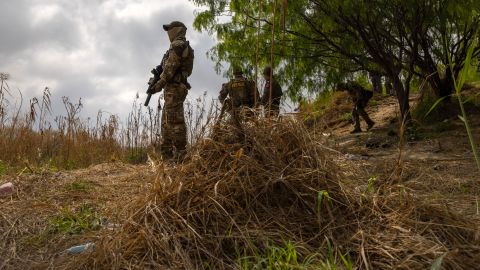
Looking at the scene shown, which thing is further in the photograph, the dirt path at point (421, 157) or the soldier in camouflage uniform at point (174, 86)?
the soldier in camouflage uniform at point (174, 86)

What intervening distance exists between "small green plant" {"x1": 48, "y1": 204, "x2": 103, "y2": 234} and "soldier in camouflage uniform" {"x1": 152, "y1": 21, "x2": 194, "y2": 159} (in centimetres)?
→ 326

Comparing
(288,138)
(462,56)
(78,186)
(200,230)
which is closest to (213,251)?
(200,230)

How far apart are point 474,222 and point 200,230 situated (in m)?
1.63

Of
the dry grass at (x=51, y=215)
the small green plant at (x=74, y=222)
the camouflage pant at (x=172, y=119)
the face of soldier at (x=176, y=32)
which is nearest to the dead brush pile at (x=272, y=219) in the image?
the dry grass at (x=51, y=215)

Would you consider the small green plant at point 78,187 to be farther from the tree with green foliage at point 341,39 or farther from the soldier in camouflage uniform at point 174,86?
the tree with green foliage at point 341,39

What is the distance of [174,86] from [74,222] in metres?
3.75

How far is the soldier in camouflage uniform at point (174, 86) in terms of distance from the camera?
6832mm

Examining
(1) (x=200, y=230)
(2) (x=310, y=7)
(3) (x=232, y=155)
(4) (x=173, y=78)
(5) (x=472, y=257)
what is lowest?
(5) (x=472, y=257)

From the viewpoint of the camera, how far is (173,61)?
268 inches

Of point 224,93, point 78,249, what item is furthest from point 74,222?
point 224,93

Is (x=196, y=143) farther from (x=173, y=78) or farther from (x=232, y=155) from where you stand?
(x=173, y=78)

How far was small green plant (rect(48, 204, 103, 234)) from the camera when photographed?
331cm

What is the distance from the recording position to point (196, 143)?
3193mm

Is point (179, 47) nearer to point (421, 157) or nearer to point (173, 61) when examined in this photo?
point (173, 61)
